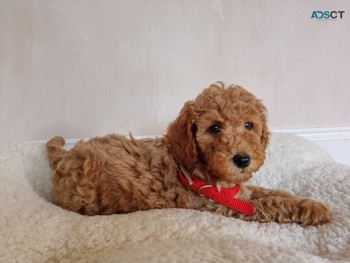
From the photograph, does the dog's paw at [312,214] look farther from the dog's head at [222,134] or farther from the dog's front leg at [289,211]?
the dog's head at [222,134]

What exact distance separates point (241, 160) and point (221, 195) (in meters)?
0.26

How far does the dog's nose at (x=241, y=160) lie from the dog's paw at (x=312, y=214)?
42cm

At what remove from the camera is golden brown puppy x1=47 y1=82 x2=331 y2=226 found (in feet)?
5.68

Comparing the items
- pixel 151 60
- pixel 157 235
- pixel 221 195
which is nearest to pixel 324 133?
pixel 151 60

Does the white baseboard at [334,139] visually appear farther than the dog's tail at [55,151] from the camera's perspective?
Yes

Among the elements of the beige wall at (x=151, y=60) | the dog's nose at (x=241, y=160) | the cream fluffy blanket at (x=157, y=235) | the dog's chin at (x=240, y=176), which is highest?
the beige wall at (x=151, y=60)

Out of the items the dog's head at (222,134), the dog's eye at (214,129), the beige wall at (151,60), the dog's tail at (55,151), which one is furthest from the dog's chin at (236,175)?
the beige wall at (151,60)

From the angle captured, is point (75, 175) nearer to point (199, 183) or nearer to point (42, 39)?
point (199, 183)

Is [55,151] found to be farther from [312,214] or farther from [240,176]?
[312,214]

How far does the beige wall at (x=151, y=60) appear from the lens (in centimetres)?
247

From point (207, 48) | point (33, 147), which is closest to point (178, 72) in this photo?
point (207, 48)

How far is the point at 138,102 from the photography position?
9.02 feet

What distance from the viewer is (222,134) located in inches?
66.1

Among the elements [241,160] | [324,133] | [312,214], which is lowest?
[312,214]
